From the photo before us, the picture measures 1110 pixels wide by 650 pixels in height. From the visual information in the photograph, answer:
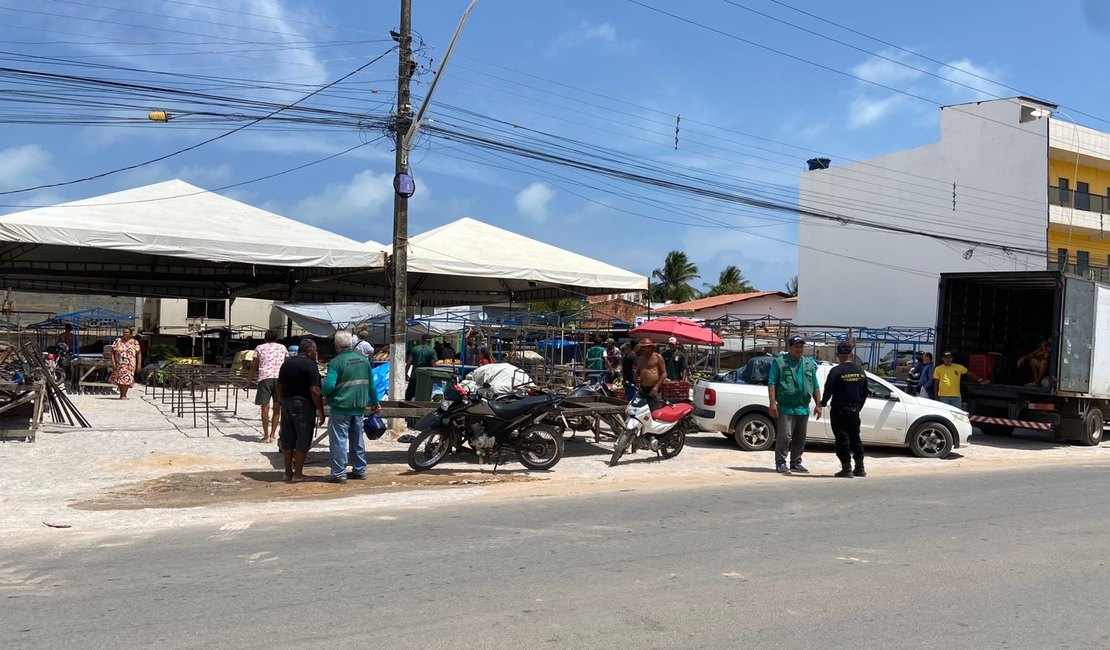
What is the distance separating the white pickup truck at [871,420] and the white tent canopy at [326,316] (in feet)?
38.0

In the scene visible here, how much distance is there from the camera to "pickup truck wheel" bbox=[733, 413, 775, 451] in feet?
44.8

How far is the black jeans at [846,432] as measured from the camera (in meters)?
11.0

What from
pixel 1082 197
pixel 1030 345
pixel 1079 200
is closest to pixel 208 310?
pixel 1030 345

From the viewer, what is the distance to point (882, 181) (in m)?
44.7

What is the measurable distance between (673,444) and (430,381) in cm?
530

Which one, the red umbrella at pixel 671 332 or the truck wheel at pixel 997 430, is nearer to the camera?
the truck wheel at pixel 997 430

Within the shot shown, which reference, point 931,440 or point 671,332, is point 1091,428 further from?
point 671,332

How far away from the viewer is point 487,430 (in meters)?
11.0

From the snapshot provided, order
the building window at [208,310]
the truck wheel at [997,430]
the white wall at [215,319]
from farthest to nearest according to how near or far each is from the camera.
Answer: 1. the building window at [208,310]
2. the white wall at [215,319]
3. the truck wheel at [997,430]

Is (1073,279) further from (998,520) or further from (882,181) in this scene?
(882,181)

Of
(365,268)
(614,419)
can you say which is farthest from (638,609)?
(365,268)

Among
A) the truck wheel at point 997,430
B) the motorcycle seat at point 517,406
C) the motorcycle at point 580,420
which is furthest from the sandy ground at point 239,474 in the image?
→ the truck wheel at point 997,430

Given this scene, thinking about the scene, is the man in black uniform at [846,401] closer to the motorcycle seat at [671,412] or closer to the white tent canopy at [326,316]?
the motorcycle seat at [671,412]

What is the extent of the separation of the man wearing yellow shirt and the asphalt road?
801 centimetres
